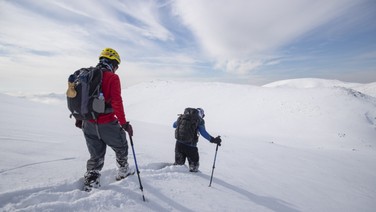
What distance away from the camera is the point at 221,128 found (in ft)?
70.9

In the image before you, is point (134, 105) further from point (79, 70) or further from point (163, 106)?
point (79, 70)

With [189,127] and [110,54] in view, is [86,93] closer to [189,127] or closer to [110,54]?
[110,54]

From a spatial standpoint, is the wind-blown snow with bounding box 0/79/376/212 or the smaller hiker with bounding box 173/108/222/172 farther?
the smaller hiker with bounding box 173/108/222/172

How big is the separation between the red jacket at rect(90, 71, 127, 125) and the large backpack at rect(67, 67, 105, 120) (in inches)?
4.3

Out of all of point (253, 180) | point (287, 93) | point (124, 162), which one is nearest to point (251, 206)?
point (253, 180)

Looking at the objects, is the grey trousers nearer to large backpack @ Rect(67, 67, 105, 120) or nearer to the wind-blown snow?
large backpack @ Rect(67, 67, 105, 120)

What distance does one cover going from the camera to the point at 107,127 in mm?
3643

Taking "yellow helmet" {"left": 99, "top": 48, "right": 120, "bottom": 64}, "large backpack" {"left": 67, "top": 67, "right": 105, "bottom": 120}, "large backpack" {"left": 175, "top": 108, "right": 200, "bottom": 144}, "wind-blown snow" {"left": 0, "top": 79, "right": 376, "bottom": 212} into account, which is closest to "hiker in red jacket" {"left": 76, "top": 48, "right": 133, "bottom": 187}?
"yellow helmet" {"left": 99, "top": 48, "right": 120, "bottom": 64}

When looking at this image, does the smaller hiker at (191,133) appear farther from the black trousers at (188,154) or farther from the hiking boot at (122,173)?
the hiking boot at (122,173)

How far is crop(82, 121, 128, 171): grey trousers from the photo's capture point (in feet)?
12.0

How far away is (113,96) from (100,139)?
90cm

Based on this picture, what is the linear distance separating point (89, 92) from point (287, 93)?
2745 centimetres

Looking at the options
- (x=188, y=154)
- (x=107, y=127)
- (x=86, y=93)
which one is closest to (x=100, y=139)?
(x=107, y=127)

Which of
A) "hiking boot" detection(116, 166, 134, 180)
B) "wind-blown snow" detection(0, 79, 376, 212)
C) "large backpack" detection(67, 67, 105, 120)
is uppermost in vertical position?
"large backpack" detection(67, 67, 105, 120)
